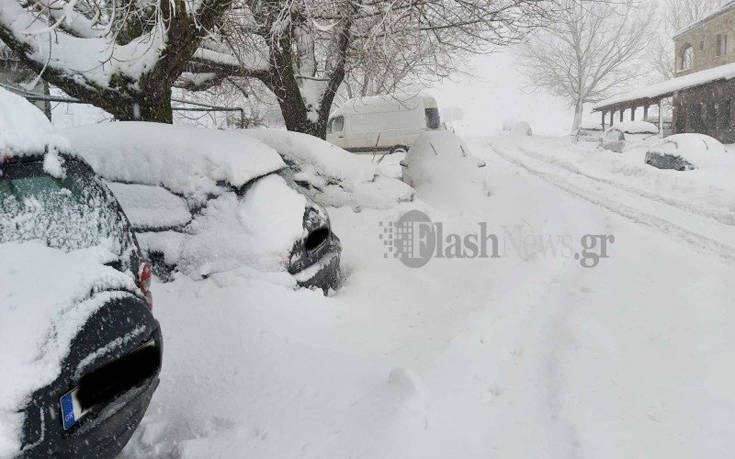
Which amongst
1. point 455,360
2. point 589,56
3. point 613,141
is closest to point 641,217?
point 455,360

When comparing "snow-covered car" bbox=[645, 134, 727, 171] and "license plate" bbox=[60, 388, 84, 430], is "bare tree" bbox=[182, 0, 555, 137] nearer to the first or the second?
"license plate" bbox=[60, 388, 84, 430]

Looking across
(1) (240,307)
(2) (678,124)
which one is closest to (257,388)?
(1) (240,307)

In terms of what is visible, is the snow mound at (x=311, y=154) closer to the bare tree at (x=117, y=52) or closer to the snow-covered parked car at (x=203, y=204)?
the bare tree at (x=117, y=52)

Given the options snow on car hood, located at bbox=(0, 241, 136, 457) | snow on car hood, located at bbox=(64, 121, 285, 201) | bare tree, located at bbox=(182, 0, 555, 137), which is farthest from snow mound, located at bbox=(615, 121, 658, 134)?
snow on car hood, located at bbox=(0, 241, 136, 457)

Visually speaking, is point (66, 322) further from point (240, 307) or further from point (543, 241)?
point (543, 241)

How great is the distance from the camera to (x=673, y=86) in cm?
2453

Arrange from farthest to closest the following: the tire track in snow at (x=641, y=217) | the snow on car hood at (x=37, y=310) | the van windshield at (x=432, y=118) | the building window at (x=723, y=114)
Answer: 1. the building window at (x=723, y=114)
2. the van windshield at (x=432, y=118)
3. the tire track in snow at (x=641, y=217)
4. the snow on car hood at (x=37, y=310)

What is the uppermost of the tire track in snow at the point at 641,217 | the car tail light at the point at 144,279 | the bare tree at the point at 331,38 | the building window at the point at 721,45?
the building window at the point at 721,45

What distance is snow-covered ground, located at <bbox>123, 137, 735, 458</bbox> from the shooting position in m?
2.75

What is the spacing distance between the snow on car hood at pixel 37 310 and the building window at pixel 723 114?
30.2 meters

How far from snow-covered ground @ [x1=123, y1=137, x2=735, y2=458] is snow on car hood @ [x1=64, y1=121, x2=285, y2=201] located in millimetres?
844

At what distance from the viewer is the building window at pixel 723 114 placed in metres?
24.6

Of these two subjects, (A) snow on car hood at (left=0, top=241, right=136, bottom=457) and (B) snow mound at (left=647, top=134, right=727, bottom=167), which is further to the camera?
(B) snow mound at (left=647, top=134, right=727, bottom=167)

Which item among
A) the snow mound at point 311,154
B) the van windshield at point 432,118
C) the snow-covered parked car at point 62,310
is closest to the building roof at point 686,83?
the van windshield at point 432,118
